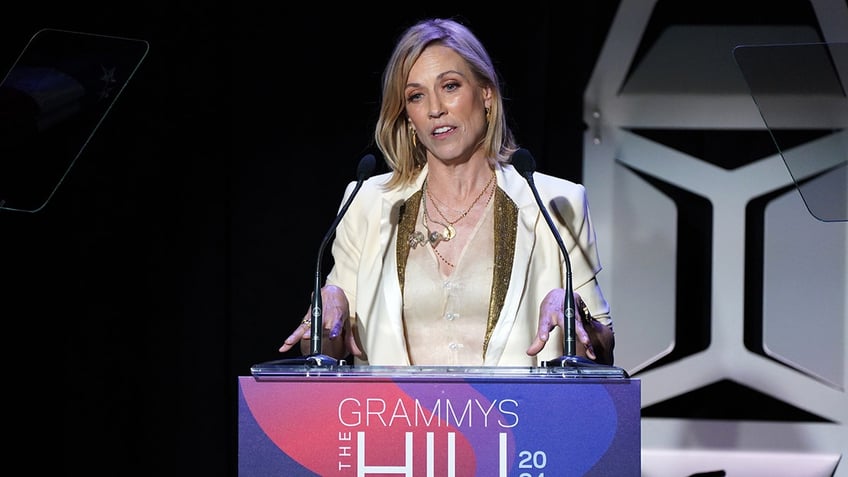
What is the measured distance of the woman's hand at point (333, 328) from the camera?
6.66ft

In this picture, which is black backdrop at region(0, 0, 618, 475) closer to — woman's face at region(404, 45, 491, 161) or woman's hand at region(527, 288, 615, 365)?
woman's face at region(404, 45, 491, 161)

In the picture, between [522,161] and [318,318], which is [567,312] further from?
[318,318]

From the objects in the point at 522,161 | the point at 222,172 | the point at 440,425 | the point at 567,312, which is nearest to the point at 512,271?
the point at 522,161

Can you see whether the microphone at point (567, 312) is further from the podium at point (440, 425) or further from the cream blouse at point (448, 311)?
the cream blouse at point (448, 311)

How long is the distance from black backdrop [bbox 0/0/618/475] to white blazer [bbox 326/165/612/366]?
0.89m

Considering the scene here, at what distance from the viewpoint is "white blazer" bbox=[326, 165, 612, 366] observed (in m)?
2.33

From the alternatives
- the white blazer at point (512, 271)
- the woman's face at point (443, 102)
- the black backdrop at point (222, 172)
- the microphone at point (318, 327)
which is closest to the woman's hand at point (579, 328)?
the white blazer at point (512, 271)

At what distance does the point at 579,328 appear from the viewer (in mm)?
A: 1994

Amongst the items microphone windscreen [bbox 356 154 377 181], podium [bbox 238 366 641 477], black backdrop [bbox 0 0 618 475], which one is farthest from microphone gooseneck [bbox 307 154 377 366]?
black backdrop [bbox 0 0 618 475]

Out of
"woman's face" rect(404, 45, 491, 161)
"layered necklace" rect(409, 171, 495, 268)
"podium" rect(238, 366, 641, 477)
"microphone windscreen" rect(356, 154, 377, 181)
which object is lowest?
"podium" rect(238, 366, 641, 477)

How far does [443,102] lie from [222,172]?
1230mm

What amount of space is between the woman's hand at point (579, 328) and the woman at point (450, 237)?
3 centimetres

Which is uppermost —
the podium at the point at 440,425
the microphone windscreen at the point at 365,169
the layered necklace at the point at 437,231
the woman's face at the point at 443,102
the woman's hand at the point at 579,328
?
the woman's face at the point at 443,102

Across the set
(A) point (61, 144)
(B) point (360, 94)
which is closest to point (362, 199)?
(A) point (61, 144)
